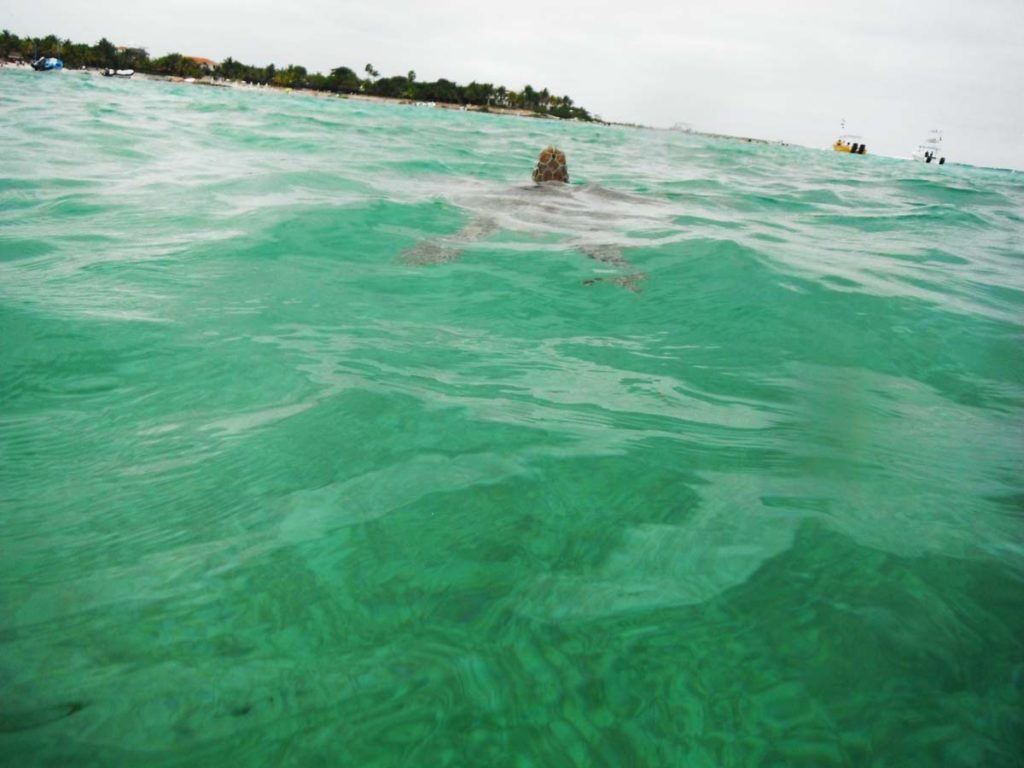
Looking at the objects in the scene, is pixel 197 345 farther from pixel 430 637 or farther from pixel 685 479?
pixel 685 479

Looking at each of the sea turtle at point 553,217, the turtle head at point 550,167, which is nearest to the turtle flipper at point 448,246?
the sea turtle at point 553,217

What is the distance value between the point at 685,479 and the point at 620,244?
4.87m

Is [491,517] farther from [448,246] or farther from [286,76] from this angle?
[286,76]

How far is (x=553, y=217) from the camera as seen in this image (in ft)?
27.1

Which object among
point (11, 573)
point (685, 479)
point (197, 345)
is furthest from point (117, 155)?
point (685, 479)

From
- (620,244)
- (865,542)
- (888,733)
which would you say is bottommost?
(888,733)

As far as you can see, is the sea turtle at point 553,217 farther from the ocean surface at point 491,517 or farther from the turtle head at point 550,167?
the ocean surface at point 491,517

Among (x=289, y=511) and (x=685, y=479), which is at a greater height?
(x=685, y=479)

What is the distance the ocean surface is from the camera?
1.42m

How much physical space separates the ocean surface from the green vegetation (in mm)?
98158

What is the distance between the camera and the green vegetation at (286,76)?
78.2 meters

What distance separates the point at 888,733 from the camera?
1.43 m

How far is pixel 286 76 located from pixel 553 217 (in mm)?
111956

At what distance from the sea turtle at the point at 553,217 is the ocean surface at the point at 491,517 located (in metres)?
0.72
